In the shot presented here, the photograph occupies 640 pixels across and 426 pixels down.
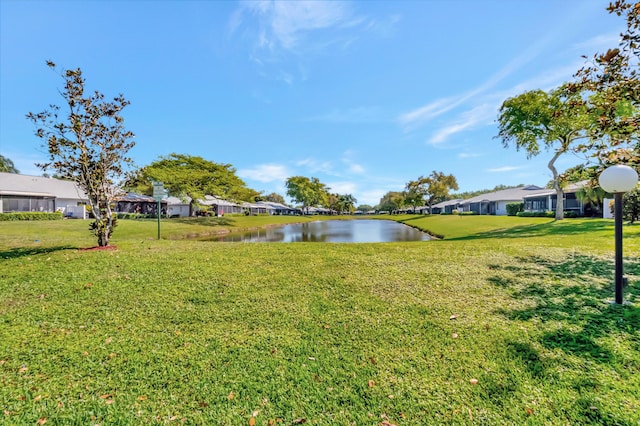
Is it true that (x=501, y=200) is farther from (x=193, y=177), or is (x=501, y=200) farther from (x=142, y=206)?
(x=142, y=206)

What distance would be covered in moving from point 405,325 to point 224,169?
35.4 m

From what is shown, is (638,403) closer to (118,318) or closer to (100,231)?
(118,318)

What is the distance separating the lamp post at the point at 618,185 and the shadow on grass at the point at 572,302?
445 millimetres

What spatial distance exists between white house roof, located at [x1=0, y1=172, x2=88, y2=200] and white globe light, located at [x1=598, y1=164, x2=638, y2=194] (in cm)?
3150

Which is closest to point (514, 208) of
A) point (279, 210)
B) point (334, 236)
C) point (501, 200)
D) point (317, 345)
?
point (501, 200)

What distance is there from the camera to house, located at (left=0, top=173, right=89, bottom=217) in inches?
923

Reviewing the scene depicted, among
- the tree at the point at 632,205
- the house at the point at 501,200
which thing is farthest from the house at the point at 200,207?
the house at the point at 501,200

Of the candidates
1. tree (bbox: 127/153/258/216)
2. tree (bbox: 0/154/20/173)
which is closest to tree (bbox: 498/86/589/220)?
tree (bbox: 127/153/258/216)

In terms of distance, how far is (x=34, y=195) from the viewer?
81.3ft

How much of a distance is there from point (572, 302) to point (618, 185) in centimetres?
205

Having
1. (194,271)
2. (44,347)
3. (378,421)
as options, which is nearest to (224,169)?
(194,271)

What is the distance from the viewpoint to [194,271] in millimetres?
6398

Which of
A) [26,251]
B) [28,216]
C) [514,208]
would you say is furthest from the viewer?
[514,208]

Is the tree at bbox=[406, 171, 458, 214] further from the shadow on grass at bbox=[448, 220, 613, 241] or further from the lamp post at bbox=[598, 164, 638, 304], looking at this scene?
the lamp post at bbox=[598, 164, 638, 304]
